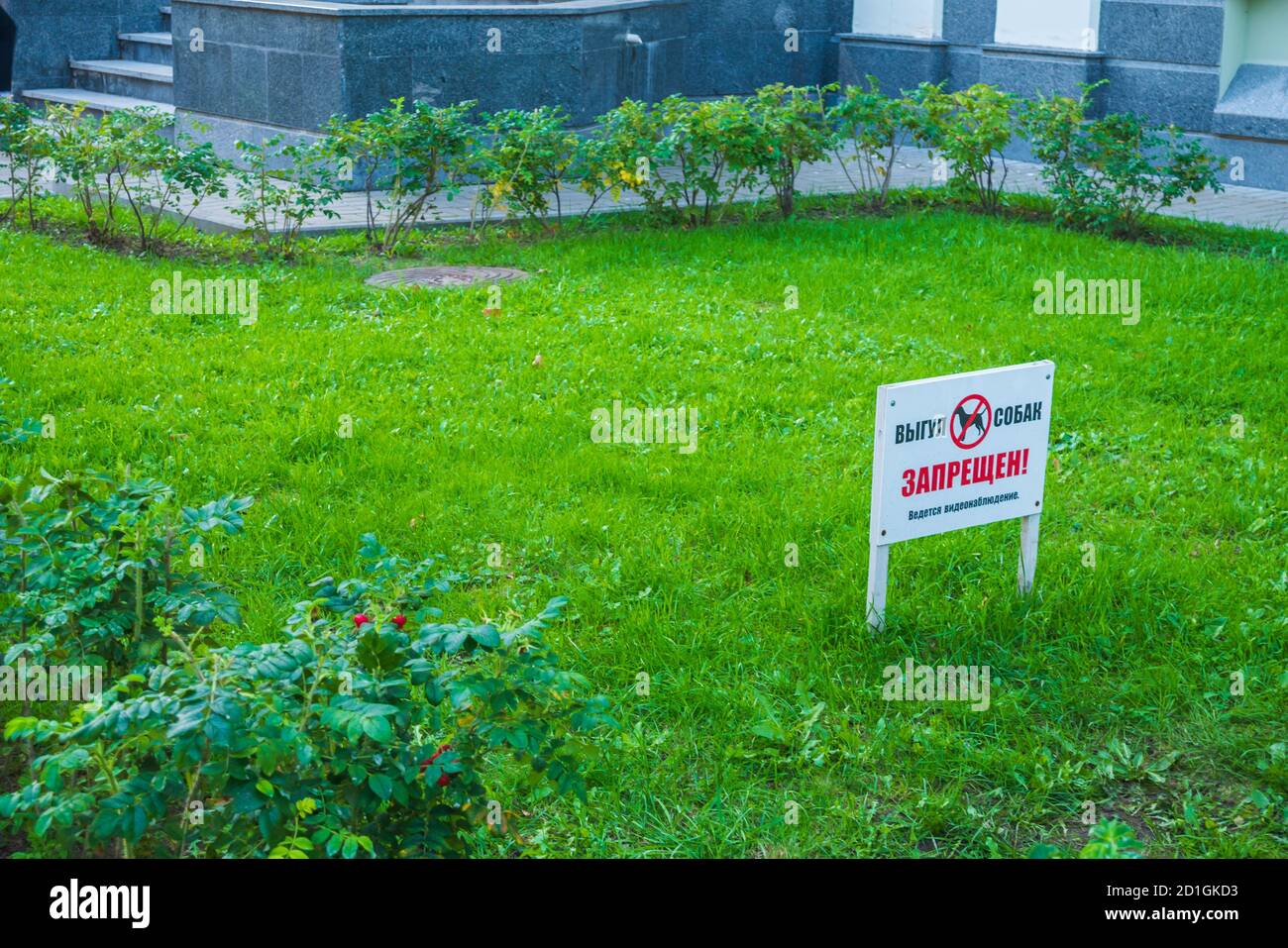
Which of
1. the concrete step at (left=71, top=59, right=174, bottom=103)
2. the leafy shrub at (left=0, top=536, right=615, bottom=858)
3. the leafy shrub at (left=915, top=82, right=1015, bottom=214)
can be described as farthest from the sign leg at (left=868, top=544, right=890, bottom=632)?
the concrete step at (left=71, top=59, right=174, bottom=103)

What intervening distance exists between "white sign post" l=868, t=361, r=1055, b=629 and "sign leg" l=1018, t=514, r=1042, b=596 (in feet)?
0.14

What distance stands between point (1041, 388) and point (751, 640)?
1.38 metres

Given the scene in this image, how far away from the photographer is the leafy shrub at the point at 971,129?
12.4m

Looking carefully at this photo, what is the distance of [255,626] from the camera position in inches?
195

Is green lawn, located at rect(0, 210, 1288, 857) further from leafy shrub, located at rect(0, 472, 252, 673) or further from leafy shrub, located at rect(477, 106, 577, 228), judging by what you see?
leafy shrub, located at rect(0, 472, 252, 673)

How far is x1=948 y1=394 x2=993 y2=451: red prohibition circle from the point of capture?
488cm

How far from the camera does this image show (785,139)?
12.0 meters

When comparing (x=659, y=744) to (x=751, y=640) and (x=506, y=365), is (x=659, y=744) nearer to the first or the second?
(x=751, y=640)

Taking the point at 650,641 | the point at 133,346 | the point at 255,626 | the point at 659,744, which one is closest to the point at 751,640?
the point at 650,641

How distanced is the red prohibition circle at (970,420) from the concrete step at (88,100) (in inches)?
521

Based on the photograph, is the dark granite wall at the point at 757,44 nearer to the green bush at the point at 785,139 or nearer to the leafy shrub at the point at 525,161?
the green bush at the point at 785,139

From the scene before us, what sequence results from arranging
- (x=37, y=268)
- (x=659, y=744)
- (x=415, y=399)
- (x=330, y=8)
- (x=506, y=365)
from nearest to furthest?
(x=659, y=744) < (x=415, y=399) < (x=506, y=365) < (x=37, y=268) < (x=330, y=8)

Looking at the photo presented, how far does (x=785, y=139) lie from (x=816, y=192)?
2300 mm

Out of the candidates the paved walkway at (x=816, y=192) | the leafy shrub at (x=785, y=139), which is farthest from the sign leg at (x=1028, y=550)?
the paved walkway at (x=816, y=192)
